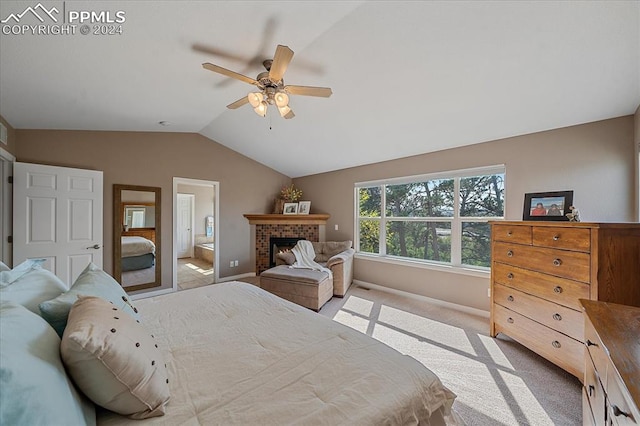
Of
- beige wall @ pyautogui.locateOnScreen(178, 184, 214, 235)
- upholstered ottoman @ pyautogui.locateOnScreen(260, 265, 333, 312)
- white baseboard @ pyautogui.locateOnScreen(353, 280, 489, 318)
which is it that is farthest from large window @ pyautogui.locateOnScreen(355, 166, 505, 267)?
beige wall @ pyautogui.locateOnScreen(178, 184, 214, 235)

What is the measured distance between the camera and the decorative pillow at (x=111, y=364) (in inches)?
29.1

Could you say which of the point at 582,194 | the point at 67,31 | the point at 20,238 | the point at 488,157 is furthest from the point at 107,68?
the point at 582,194

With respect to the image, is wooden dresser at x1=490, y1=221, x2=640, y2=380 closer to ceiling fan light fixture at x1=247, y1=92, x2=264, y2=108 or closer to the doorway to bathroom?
ceiling fan light fixture at x1=247, y1=92, x2=264, y2=108

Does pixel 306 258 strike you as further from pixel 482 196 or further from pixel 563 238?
pixel 563 238

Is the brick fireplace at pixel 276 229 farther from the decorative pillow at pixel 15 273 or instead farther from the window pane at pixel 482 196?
the decorative pillow at pixel 15 273

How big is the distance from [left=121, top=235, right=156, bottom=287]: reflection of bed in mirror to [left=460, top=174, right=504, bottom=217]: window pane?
192 inches

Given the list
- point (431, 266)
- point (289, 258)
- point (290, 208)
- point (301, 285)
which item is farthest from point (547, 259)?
point (290, 208)

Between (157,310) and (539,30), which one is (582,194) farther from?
(157,310)

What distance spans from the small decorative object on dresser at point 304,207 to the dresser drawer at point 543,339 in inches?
141

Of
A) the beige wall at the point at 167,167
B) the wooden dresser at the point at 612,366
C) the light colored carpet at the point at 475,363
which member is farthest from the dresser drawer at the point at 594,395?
the beige wall at the point at 167,167

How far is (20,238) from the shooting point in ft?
9.25

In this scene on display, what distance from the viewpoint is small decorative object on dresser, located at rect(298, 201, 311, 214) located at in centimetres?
533

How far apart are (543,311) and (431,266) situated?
5.17 ft

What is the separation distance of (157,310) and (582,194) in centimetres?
391
